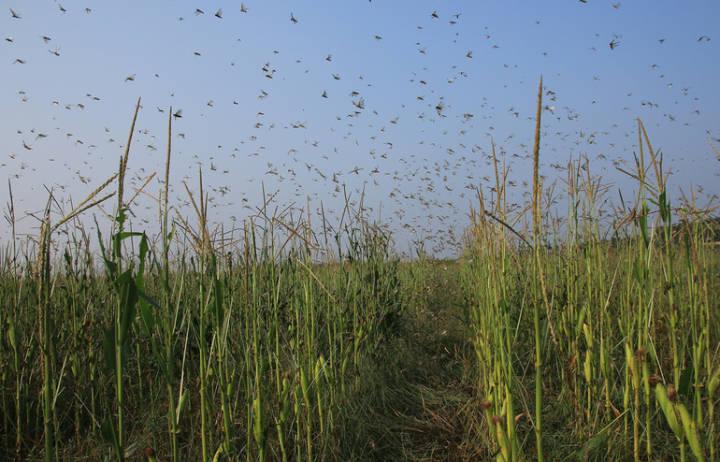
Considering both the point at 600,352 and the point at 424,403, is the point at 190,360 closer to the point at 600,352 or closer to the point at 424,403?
the point at 424,403

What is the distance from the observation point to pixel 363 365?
2459 mm

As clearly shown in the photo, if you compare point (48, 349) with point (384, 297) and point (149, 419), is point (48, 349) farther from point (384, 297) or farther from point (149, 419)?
point (384, 297)

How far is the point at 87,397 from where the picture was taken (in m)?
2.16

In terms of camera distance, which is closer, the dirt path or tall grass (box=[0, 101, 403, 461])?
tall grass (box=[0, 101, 403, 461])

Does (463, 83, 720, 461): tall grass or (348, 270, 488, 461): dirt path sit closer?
(463, 83, 720, 461): tall grass

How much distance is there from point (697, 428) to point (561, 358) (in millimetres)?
878

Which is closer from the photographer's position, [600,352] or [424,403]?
[600,352]

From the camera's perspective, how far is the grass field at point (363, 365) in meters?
1.22

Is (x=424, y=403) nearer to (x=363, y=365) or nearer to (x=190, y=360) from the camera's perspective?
(x=363, y=365)

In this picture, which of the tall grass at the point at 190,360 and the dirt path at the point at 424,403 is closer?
the tall grass at the point at 190,360

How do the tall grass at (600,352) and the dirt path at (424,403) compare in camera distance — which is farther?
the dirt path at (424,403)

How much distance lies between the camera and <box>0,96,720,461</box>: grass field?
1.22 meters

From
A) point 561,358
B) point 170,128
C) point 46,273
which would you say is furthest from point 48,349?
point 561,358

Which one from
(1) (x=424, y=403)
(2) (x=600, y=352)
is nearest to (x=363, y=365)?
(1) (x=424, y=403)
